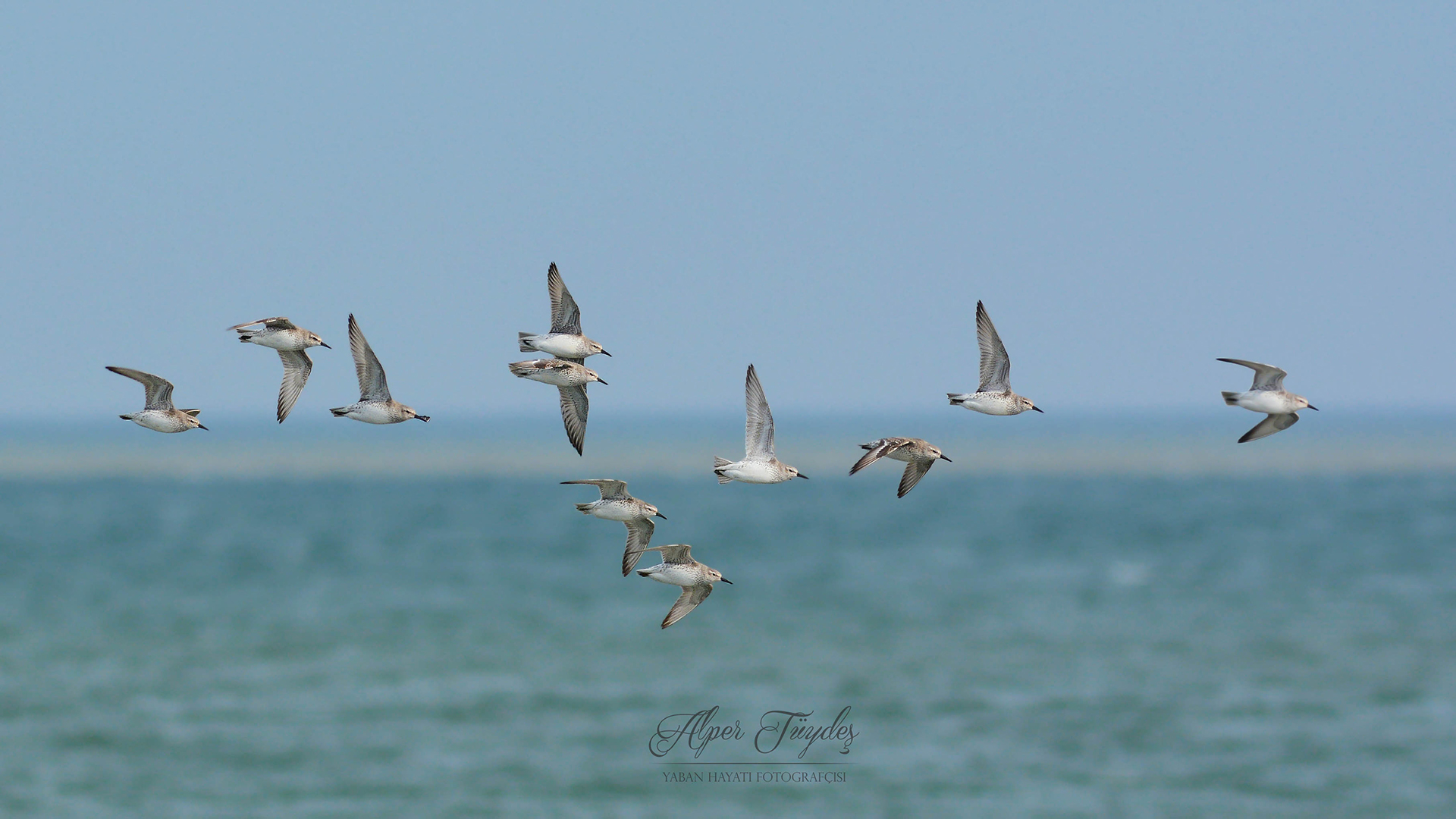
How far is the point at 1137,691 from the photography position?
5544cm

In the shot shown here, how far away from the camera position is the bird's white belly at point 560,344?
16656 millimetres

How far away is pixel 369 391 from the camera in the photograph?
621 inches

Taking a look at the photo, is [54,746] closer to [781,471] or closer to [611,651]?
[611,651]

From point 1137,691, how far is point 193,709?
3511 centimetres

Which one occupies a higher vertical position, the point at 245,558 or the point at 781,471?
the point at 781,471

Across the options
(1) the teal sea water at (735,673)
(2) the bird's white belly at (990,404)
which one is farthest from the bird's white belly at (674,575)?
(1) the teal sea water at (735,673)

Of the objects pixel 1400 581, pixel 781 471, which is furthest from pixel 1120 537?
pixel 781 471

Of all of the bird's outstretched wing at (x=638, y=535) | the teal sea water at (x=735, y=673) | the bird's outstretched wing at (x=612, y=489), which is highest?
the bird's outstretched wing at (x=612, y=489)

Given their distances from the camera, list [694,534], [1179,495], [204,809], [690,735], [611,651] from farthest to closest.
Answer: [1179,495] → [694,534] → [611,651] → [690,735] → [204,809]

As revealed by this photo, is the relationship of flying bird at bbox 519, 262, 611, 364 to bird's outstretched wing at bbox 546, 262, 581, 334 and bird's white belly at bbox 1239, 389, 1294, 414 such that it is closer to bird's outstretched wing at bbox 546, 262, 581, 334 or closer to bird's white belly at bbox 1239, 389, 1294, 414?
bird's outstretched wing at bbox 546, 262, 581, 334

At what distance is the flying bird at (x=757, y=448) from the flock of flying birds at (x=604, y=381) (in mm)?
13

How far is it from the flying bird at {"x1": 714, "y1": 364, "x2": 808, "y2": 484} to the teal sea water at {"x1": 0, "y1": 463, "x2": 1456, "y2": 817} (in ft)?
94.9

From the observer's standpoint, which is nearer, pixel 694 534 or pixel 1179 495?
pixel 694 534

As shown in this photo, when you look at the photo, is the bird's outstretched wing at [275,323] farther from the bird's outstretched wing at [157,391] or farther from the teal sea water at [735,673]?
the teal sea water at [735,673]
